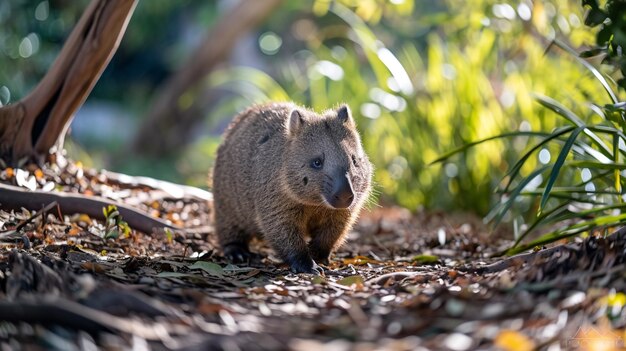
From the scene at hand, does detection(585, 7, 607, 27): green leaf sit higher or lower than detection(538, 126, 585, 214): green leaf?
higher

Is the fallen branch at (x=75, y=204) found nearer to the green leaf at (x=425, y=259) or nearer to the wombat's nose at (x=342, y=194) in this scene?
the wombat's nose at (x=342, y=194)

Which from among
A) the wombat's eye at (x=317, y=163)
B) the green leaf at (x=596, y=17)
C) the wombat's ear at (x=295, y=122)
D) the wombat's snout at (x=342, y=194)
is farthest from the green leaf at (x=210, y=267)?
the green leaf at (x=596, y=17)

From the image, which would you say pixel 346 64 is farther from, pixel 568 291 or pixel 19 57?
pixel 568 291

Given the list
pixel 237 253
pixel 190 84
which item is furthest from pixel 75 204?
pixel 190 84

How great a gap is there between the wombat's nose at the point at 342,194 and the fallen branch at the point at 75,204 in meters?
1.30

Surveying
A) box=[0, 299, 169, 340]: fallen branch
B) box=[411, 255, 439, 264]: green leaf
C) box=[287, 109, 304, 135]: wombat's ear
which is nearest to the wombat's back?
box=[287, 109, 304, 135]: wombat's ear

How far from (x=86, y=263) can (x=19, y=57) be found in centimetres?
662

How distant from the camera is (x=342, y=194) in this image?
4027 mm

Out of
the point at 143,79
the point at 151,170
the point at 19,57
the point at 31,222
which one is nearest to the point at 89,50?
the point at 31,222

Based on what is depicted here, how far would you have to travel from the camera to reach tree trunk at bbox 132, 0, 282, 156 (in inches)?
429

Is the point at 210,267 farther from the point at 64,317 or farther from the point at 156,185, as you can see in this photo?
the point at 156,185

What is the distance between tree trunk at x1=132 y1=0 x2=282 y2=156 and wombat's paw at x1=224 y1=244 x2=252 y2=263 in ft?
20.2

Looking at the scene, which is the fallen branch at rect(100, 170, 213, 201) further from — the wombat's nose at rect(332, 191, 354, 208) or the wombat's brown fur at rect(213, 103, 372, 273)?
the wombat's nose at rect(332, 191, 354, 208)

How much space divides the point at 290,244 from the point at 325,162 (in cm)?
49
